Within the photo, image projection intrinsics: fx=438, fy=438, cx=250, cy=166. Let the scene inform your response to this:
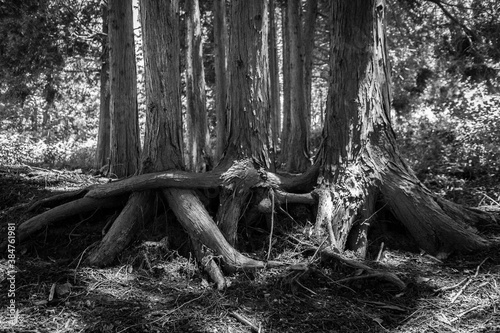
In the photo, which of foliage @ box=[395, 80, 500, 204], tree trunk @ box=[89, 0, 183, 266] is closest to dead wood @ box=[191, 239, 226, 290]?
tree trunk @ box=[89, 0, 183, 266]

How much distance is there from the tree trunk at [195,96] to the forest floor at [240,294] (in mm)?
6976

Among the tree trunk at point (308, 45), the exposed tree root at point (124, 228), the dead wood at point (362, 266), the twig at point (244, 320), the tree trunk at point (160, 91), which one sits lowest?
the twig at point (244, 320)

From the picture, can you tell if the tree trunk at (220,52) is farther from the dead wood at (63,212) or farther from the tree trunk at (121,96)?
the dead wood at (63,212)

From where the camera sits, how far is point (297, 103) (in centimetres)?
1172

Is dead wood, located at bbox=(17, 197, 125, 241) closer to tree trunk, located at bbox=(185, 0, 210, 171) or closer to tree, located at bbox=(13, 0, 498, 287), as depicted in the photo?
tree, located at bbox=(13, 0, 498, 287)

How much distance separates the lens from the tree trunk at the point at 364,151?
16.8 ft

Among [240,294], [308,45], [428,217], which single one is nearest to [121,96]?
[308,45]

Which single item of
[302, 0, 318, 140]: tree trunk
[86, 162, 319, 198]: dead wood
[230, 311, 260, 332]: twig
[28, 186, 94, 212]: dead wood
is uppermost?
[302, 0, 318, 140]: tree trunk

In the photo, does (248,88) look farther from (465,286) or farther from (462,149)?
(462,149)

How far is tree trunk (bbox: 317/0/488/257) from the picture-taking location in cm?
511

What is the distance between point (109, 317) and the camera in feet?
12.3

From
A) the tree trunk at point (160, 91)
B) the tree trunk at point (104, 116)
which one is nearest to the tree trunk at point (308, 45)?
the tree trunk at point (104, 116)

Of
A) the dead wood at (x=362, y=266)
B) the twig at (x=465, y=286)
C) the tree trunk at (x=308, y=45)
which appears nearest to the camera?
the twig at (x=465, y=286)

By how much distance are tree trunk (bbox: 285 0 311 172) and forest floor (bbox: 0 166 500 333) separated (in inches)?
255
